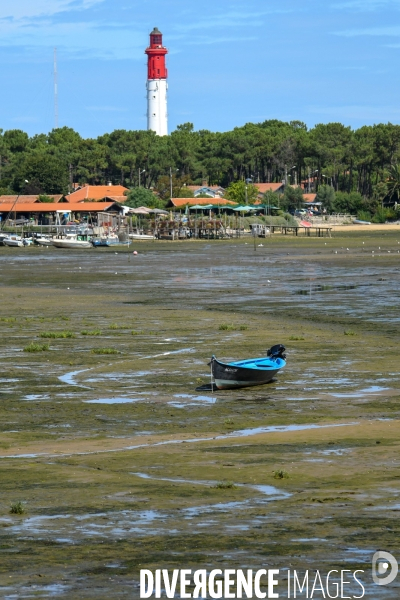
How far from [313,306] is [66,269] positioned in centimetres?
3547

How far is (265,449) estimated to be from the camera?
1822cm

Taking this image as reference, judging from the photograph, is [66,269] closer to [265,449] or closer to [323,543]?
[265,449]

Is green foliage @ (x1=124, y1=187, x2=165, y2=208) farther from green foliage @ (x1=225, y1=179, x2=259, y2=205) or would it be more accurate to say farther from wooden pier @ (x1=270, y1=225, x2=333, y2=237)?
wooden pier @ (x1=270, y1=225, x2=333, y2=237)

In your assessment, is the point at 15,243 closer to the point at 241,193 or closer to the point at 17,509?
the point at 241,193

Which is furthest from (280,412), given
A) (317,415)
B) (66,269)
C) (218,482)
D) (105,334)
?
(66,269)

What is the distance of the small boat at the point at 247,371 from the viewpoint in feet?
79.0

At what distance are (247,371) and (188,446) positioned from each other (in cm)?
575

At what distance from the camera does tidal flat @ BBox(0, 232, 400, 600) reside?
486 inches

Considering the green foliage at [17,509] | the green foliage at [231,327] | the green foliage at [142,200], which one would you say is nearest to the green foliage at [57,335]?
the green foliage at [231,327]

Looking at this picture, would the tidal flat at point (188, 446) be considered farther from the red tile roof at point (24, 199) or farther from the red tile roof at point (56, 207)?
the red tile roof at point (24, 199)

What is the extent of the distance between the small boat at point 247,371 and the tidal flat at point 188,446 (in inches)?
14.7

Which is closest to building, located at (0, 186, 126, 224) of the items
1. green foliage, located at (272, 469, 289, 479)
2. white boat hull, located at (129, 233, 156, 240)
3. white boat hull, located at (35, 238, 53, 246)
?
white boat hull, located at (129, 233, 156, 240)

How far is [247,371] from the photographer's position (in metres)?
24.2

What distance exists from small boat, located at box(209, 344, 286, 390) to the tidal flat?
1.23ft
